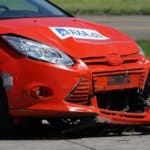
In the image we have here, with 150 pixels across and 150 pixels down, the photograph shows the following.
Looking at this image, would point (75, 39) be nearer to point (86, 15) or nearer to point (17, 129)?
point (17, 129)

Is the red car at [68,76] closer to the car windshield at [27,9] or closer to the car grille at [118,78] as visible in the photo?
the car grille at [118,78]

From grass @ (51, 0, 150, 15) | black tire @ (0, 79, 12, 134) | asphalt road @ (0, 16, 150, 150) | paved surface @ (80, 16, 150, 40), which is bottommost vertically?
grass @ (51, 0, 150, 15)

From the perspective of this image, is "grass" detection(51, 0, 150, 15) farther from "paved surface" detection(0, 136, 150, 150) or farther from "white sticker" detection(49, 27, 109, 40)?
"paved surface" detection(0, 136, 150, 150)

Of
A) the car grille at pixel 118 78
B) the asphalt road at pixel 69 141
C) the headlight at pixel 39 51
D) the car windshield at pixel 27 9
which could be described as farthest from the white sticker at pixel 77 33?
the asphalt road at pixel 69 141

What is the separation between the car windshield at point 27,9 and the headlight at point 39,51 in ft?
2.40

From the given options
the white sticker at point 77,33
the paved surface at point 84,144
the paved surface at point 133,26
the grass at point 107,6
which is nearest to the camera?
the paved surface at point 84,144

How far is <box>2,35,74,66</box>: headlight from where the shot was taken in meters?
7.20

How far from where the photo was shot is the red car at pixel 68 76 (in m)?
7.21

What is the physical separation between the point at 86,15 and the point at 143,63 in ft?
82.2

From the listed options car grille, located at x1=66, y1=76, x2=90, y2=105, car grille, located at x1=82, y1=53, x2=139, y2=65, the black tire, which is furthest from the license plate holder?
the black tire

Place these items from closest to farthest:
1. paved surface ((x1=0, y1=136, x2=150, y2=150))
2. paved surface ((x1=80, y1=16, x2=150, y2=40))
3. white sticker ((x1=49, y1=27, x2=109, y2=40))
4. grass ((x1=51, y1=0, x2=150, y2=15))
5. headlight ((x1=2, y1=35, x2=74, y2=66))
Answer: paved surface ((x1=0, y1=136, x2=150, y2=150)), headlight ((x1=2, y1=35, x2=74, y2=66)), white sticker ((x1=49, y1=27, x2=109, y2=40)), paved surface ((x1=80, y1=16, x2=150, y2=40)), grass ((x1=51, y1=0, x2=150, y2=15))

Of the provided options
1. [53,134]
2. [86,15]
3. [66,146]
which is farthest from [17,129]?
[86,15]

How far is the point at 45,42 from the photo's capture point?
→ 24.0 feet

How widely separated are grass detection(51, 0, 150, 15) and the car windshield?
2484 centimetres
